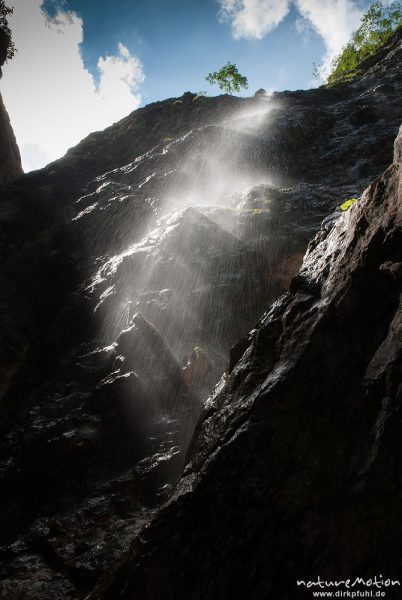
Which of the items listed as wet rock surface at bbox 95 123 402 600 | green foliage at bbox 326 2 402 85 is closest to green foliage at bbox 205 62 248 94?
green foliage at bbox 326 2 402 85

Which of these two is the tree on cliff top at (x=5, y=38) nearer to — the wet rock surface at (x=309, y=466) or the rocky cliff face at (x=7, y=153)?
the rocky cliff face at (x=7, y=153)

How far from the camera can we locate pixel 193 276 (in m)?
13.4

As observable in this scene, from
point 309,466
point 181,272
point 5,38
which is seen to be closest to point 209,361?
point 181,272

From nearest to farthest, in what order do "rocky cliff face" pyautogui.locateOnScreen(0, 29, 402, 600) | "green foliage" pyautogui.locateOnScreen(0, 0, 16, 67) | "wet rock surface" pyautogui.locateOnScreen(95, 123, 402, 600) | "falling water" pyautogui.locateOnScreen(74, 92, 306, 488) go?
"wet rock surface" pyautogui.locateOnScreen(95, 123, 402, 600) → "rocky cliff face" pyautogui.locateOnScreen(0, 29, 402, 600) → "falling water" pyautogui.locateOnScreen(74, 92, 306, 488) → "green foliage" pyautogui.locateOnScreen(0, 0, 16, 67)

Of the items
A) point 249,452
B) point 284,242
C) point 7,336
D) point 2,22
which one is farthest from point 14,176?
point 249,452

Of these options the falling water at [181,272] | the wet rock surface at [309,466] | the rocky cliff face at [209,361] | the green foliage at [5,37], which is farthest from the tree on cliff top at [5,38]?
the wet rock surface at [309,466]

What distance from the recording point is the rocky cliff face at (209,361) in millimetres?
3842

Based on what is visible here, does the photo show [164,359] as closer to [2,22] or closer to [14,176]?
[14,176]

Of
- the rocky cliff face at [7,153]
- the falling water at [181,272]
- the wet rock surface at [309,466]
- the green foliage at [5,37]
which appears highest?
the green foliage at [5,37]

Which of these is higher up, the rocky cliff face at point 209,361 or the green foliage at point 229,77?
the green foliage at point 229,77

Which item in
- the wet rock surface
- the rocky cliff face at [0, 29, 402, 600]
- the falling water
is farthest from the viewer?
the falling water

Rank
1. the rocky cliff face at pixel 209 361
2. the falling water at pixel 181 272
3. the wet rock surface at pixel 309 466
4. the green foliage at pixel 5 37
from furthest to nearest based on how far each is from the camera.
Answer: the green foliage at pixel 5 37 < the falling water at pixel 181 272 < the rocky cliff face at pixel 209 361 < the wet rock surface at pixel 309 466

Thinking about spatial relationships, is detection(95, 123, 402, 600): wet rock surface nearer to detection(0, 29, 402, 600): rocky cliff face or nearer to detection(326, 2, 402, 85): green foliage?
detection(0, 29, 402, 600): rocky cliff face

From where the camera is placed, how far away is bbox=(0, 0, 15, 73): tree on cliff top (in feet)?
83.1
